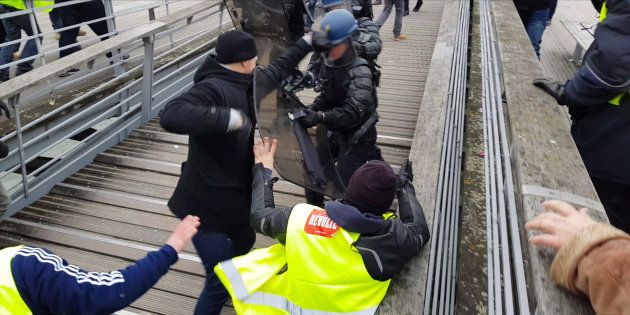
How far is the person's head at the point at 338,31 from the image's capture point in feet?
9.55

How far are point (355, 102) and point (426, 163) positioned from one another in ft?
2.29

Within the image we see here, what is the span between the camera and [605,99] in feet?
7.48

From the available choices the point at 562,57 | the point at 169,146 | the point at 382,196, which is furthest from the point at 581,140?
the point at 562,57

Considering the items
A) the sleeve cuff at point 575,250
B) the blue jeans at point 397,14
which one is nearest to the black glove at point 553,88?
the sleeve cuff at point 575,250

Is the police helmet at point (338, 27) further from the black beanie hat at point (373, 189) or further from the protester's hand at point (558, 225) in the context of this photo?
the protester's hand at point (558, 225)

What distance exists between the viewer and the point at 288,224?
1.77 meters

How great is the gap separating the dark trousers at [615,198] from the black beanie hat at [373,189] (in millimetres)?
1430

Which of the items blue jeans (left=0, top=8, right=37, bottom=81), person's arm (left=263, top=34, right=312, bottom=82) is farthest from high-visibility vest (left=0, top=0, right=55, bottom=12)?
person's arm (left=263, top=34, right=312, bottom=82)

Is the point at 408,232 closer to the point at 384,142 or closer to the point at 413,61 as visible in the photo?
the point at 384,142

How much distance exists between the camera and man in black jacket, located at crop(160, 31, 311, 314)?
6.93ft

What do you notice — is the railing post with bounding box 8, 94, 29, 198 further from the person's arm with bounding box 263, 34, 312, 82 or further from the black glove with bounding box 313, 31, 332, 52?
the black glove with bounding box 313, 31, 332, 52

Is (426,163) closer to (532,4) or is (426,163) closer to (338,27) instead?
(338,27)

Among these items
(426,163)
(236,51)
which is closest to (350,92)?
(426,163)

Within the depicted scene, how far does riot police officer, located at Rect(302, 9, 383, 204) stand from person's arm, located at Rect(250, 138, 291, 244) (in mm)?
527
